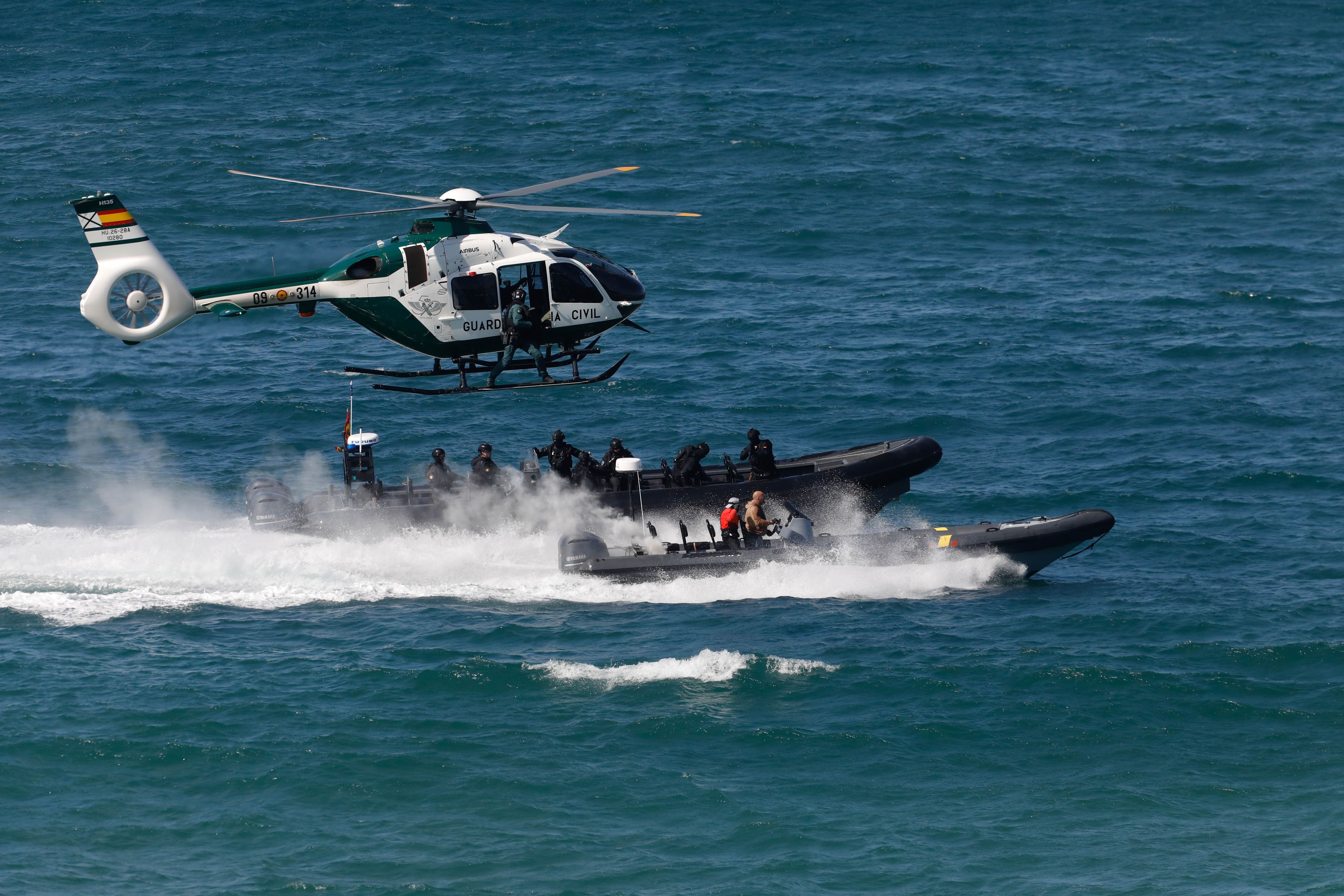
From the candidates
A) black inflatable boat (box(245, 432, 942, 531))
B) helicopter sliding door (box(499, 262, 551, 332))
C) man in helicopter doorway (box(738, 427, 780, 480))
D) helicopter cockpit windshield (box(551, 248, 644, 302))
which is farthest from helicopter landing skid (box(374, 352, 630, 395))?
man in helicopter doorway (box(738, 427, 780, 480))

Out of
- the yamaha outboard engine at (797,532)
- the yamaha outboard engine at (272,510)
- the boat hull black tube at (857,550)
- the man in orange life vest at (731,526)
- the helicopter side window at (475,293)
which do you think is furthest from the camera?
the yamaha outboard engine at (272,510)

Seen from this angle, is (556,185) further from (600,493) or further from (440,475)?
(440,475)

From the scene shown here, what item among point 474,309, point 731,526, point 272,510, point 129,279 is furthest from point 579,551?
point 129,279

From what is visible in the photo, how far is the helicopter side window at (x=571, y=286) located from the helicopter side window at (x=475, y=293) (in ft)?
3.65

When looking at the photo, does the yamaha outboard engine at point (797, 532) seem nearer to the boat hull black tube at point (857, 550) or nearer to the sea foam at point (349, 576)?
Answer: the boat hull black tube at point (857, 550)

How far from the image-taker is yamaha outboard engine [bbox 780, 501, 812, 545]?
30.6 metres

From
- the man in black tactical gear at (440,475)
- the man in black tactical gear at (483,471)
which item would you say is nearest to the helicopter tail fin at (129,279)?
the man in black tactical gear at (440,475)

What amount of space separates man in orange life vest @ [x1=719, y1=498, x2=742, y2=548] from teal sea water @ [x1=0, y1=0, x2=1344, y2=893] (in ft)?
3.44

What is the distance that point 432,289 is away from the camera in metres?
29.3

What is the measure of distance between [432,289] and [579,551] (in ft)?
19.1

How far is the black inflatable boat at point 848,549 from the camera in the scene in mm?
30359

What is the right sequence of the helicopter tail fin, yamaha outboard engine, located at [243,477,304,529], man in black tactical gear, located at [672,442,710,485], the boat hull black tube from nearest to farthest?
the helicopter tail fin
the boat hull black tube
yamaha outboard engine, located at [243,477,304,529]
man in black tactical gear, located at [672,442,710,485]

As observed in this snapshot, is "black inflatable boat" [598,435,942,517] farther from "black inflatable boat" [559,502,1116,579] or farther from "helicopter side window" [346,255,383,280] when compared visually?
"helicopter side window" [346,255,383,280]

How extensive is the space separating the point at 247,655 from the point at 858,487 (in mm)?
→ 12973
